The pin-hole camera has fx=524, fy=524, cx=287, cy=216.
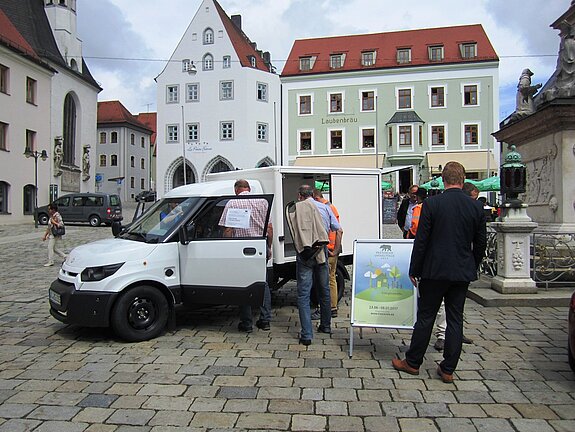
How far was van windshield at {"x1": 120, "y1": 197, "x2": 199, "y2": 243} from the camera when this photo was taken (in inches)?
263

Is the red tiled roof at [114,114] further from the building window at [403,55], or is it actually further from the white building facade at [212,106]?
the building window at [403,55]

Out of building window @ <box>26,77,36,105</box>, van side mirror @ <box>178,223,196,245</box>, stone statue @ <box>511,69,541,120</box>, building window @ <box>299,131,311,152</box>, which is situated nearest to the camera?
van side mirror @ <box>178,223,196,245</box>

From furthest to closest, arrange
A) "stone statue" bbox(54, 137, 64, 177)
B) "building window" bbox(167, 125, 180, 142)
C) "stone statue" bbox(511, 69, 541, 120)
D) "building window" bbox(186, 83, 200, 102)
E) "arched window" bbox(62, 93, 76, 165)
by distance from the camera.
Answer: "building window" bbox(167, 125, 180, 142), "building window" bbox(186, 83, 200, 102), "arched window" bbox(62, 93, 76, 165), "stone statue" bbox(54, 137, 64, 177), "stone statue" bbox(511, 69, 541, 120)

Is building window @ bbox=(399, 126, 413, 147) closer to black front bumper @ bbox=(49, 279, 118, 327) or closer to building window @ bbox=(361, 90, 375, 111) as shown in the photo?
building window @ bbox=(361, 90, 375, 111)

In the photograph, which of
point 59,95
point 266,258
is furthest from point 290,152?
point 266,258

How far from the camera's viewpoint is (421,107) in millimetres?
46000

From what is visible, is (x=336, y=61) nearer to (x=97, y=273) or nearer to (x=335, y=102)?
(x=335, y=102)

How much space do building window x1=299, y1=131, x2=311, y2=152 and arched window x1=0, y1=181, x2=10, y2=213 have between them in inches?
966

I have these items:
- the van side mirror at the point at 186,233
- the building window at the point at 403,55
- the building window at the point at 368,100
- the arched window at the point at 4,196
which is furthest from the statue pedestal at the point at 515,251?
the building window at the point at 403,55

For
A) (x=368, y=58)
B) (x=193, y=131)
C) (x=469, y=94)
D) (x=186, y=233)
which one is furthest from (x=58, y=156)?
(x=186, y=233)

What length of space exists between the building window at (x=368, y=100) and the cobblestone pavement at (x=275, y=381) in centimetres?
4132

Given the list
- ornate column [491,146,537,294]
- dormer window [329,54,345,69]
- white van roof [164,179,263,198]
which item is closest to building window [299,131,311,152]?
dormer window [329,54,345,69]

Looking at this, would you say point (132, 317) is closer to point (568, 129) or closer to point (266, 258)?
point (266, 258)

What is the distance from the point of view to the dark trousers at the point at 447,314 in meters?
4.75
